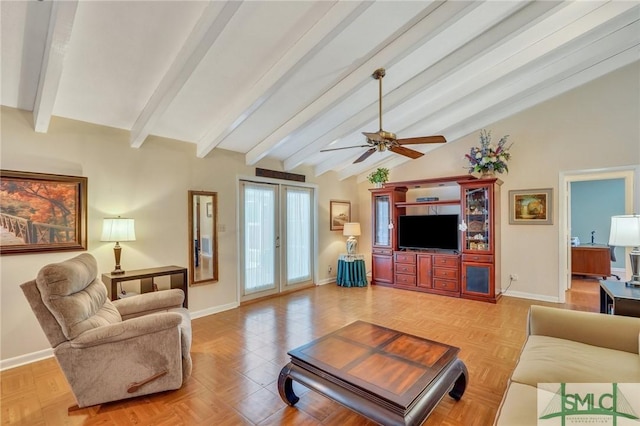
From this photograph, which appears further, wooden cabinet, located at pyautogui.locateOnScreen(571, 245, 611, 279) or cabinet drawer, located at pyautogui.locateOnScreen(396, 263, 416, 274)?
wooden cabinet, located at pyautogui.locateOnScreen(571, 245, 611, 279)

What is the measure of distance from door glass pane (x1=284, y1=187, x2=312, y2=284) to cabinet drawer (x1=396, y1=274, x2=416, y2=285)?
1.79m

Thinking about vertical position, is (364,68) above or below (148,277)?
above

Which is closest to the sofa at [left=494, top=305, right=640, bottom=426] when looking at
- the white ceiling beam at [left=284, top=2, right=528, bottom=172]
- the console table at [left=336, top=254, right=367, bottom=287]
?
the white ceiling beam at [left=284, top=2, right=528, bottom=172]

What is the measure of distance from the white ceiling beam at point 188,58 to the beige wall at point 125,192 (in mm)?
455

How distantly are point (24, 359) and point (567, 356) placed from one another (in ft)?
15.5

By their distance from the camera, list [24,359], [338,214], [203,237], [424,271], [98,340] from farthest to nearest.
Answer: [338,214], [424,271], [203,237], [24,359], [98,340]

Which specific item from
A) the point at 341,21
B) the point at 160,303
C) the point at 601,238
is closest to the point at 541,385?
the point at 341,21

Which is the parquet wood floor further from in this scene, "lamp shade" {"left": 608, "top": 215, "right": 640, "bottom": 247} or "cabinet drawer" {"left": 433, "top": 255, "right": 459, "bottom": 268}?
"lamp shade" {"left": 608, "top": 215, "right": 640, "bottom": 247}

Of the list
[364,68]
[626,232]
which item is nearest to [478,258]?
[626,232]

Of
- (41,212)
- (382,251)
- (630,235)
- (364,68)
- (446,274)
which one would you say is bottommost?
(446,274)

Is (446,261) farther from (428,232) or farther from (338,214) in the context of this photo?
(338,214)

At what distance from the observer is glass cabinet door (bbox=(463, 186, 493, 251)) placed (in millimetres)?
5090

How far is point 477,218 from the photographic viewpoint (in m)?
5.21

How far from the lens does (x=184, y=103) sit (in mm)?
3424
